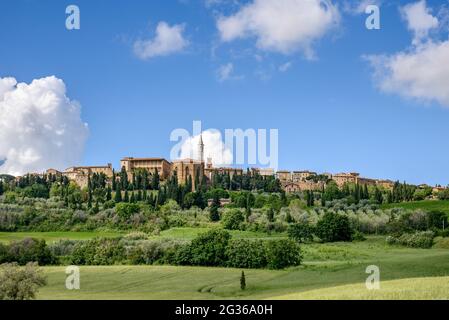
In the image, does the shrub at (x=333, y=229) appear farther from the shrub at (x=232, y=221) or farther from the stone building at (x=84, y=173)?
the stone building at (x=84, y=173)

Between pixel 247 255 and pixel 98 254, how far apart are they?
65.6ft

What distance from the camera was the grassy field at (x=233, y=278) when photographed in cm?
4738

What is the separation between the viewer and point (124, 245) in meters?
77.5

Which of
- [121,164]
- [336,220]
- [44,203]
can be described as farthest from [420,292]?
[121,164]

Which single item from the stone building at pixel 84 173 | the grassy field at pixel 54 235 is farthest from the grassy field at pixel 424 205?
the stone building at pixel 84 173

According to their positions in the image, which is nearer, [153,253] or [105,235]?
[153,253]

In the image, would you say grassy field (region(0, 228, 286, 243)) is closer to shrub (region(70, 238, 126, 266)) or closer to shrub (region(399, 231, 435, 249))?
shrub (region(70, 238, 126, 266))

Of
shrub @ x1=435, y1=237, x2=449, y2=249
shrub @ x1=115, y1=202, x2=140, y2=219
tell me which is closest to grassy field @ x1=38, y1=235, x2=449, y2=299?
shrub @ x1=435, y1=237, x2=449, y2=249

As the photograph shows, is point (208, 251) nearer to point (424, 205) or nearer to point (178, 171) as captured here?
point (424, 205)

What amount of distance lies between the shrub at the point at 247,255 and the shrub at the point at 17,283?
2817 centimetres

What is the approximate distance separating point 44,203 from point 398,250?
7744cm

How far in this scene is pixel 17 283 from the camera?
41.7 m

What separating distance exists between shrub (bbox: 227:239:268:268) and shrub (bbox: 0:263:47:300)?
92.4ft

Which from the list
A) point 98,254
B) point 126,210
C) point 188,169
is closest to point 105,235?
point 126,210
